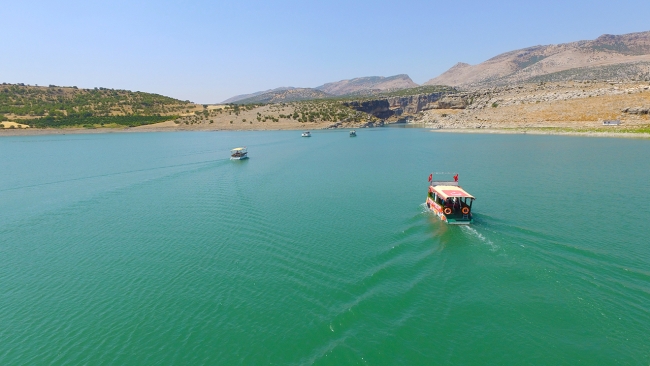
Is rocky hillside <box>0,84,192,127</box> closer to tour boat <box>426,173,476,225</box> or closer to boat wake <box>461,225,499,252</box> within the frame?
tour boat <box>426,173,476,225</box>

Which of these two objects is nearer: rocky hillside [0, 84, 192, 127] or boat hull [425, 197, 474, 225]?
boat hull [425, 197, 474, 225]

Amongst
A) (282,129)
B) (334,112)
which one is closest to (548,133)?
(282,129)

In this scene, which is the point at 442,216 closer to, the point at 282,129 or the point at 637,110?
the point at 637,110

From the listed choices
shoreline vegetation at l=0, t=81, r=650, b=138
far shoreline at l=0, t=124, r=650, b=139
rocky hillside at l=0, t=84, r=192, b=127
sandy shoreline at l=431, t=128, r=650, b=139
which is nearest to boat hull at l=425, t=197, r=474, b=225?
far shoreline at l=0, t=124, r=650, b=139

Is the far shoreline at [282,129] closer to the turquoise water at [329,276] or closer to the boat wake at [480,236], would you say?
the turquoise water at [329,276]

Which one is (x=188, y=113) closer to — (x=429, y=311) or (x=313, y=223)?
(x=313, y=223)
